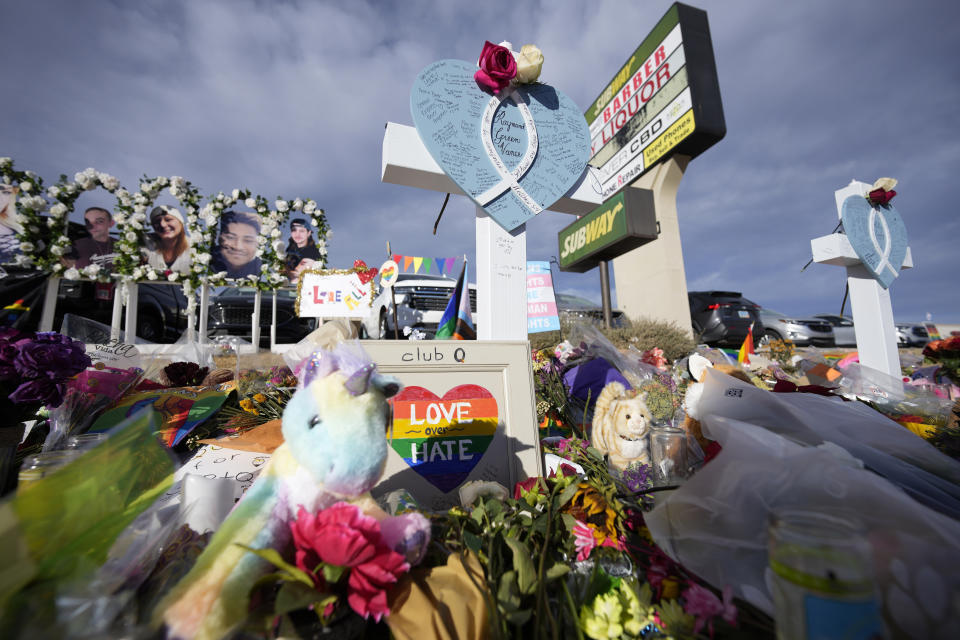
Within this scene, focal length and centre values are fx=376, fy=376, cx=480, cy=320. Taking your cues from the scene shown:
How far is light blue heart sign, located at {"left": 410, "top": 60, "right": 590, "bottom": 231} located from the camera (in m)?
1.74

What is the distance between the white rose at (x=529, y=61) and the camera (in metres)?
1.81

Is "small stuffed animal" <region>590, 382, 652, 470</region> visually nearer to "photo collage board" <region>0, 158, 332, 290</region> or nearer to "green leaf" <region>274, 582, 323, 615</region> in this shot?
"green leaf" <region>274, 582, 323, 615</region>

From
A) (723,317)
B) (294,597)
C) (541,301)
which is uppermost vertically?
(541,301)

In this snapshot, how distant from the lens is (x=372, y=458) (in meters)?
0.72

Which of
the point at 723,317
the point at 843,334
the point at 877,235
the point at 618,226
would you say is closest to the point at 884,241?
the point at 877,235

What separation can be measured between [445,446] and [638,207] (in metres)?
2.34

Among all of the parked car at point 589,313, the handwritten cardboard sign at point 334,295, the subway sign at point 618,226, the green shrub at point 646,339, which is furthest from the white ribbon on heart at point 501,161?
the parked car at point 589,313

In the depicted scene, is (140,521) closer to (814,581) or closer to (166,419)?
(814,581)

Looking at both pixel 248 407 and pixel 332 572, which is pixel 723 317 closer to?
pixel 248 407

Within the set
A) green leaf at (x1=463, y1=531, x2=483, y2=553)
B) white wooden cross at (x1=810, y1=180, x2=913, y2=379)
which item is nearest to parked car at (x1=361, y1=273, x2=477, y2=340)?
white wooden cross at (x1=810, y1=180, x2=913, y2=379)

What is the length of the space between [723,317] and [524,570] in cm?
1096

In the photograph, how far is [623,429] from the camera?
1.35 metres

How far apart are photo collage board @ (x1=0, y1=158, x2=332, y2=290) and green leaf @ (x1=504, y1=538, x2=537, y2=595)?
8.40 meters

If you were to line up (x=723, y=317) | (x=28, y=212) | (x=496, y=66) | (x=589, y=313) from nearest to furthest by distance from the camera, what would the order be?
(x=496, y=66)
(x=28, y=212)
(x=589, y=313)
(x=723, y=317)
